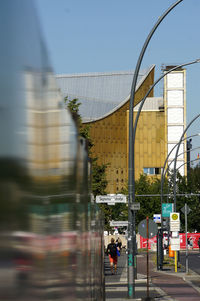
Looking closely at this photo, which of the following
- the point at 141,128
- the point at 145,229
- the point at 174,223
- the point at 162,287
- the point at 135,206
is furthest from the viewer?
the point at 141,128

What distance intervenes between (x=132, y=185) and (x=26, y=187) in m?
20.6

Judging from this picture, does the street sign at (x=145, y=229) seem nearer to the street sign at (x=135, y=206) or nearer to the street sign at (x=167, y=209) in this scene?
the street sign at (x=135, y=206)

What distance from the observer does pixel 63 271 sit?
3697mm

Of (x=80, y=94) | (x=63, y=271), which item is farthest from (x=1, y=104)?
(x=80, y=94)

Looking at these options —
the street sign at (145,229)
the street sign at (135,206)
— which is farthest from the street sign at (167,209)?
the street sign at (135,206)

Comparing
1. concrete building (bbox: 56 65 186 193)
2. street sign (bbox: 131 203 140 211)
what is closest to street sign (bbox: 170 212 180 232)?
street sign (bbox: 131 203 140 211)

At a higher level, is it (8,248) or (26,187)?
(26,187)

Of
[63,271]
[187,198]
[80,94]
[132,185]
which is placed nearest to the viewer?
[63,271]

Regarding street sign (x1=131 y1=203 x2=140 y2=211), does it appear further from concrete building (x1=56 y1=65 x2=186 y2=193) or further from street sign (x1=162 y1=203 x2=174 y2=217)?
concrete building (x1=56 y1=65 x2=186 y2=193)

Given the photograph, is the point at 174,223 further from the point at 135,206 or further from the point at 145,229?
the point at 135,206

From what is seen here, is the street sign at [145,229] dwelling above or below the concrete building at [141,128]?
below

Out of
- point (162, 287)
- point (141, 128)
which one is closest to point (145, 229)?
point (162, 287)

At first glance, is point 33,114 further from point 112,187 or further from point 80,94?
point 80,94

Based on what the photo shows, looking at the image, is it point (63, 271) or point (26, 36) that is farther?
point (63, 271)
